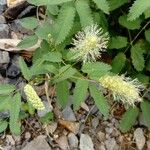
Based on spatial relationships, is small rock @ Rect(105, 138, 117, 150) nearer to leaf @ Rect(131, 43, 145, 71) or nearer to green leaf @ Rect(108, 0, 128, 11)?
leaf @ Rect(131, 43, 145, 71)

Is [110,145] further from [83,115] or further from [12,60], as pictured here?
[12,60]

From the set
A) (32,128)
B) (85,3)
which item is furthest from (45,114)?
(85,3)

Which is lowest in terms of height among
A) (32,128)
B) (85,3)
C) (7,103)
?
(32,128)

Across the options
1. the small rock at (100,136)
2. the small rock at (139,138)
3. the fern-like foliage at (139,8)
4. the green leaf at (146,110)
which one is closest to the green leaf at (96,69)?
the fern-like foliage at (139,8)

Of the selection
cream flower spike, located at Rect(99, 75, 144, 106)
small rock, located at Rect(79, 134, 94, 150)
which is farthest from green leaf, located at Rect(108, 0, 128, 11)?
small rock, located at Rect(79, 134, 94, 150)

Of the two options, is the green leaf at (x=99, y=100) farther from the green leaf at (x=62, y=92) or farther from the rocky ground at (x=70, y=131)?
the rocky ground at (x=70, y=131)

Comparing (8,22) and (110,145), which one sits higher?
(8,22)
